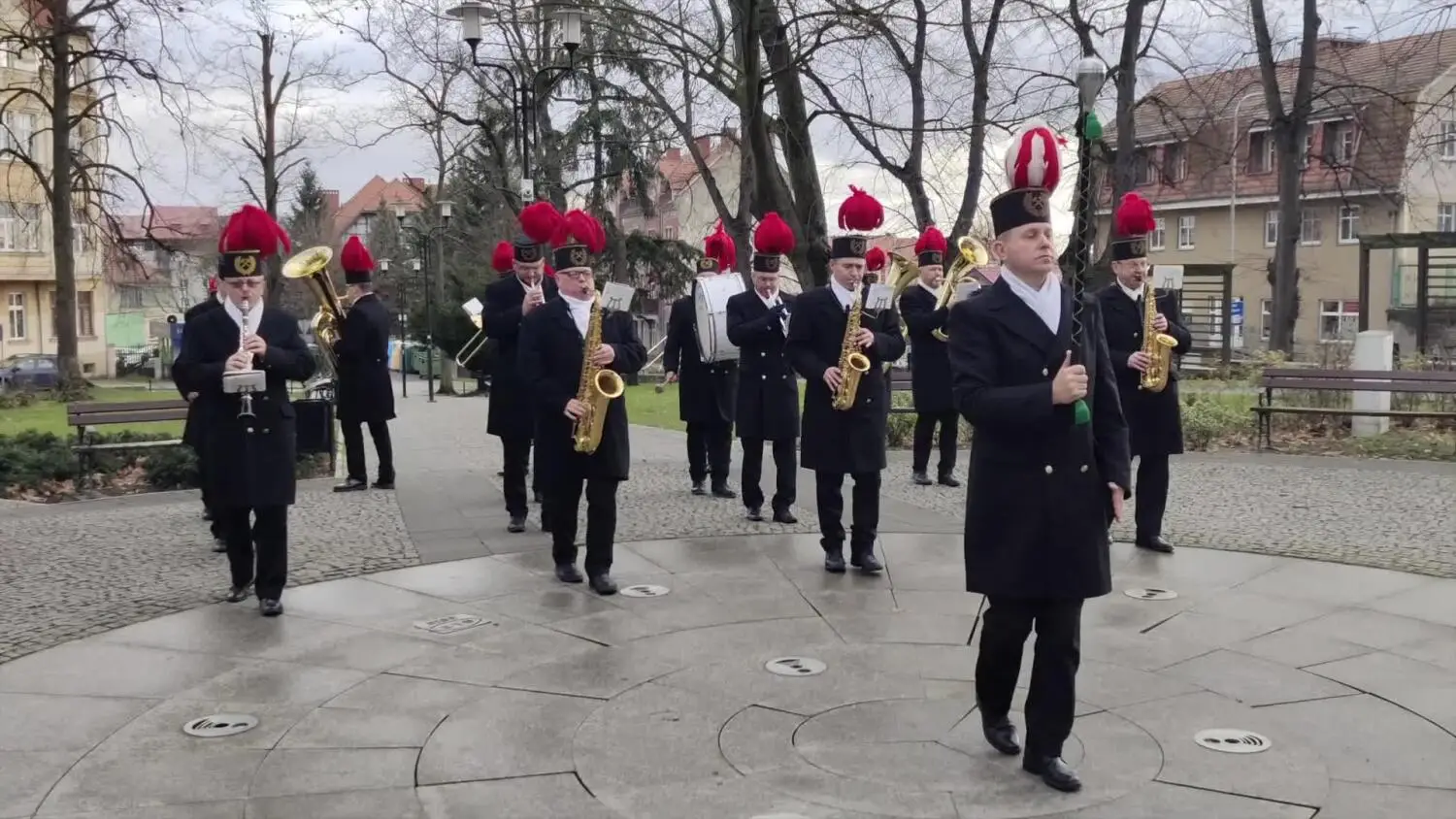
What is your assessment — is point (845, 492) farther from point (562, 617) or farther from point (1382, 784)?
point (1382, 784)

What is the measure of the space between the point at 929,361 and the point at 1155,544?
3259 millimetres

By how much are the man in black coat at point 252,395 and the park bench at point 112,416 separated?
605 cm

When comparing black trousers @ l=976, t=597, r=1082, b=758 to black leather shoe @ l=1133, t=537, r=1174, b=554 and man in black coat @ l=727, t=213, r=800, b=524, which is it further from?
man in black coat @ l=727, t=213, r=800, b=524

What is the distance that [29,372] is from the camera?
4234 cm

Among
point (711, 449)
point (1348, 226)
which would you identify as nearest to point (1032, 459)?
point (711, 449)

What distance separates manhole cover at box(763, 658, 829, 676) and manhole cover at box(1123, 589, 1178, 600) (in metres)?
2.27

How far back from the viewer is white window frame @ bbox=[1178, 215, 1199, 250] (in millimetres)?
53969

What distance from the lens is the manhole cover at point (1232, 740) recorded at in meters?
4.89

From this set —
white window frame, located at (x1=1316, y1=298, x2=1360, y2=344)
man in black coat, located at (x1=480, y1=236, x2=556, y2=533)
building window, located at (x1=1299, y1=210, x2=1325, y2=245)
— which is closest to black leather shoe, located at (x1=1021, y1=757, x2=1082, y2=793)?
man in black coat, located at (x1=480, y1=236, x2=556, y2=533)

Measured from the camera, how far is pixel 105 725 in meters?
5.36

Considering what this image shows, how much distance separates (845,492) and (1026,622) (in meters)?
6.93

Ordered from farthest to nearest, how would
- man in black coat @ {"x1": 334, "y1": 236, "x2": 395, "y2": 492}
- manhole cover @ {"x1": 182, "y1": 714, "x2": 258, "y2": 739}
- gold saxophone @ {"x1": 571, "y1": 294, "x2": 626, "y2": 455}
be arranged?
man in black coat @ {"x1": 334, "y1": 236, "x2": 395, "y2": 492} < gold saxophone @ {"x1": 571, "y1": 294, "x2": 626, "y2": 455} < manhole cover @ {"x1": 182, "y1": 714, "x2": 258, "y2": 739}

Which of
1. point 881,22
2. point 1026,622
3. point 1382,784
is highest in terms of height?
point 881,22

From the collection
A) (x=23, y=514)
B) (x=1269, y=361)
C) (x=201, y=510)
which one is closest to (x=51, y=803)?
(x=201, y=510)
